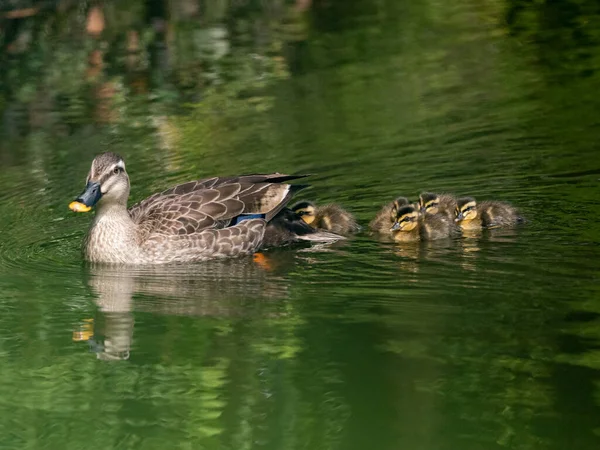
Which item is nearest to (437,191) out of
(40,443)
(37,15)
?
(40,443)

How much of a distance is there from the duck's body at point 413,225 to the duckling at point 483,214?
0.10m

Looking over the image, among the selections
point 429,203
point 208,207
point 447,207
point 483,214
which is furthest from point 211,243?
point 483,214

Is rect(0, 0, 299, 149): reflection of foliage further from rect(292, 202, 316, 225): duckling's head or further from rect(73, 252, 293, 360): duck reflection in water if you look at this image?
rect(73, 252, 293, 360): duck reflection in water

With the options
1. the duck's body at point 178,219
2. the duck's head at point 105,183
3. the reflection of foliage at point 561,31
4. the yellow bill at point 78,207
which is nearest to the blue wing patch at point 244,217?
the duck's body at point 178,219

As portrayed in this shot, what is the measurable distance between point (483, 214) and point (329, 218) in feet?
3.18

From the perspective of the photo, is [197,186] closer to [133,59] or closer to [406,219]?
[406,219]

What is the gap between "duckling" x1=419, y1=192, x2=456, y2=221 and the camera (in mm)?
8133

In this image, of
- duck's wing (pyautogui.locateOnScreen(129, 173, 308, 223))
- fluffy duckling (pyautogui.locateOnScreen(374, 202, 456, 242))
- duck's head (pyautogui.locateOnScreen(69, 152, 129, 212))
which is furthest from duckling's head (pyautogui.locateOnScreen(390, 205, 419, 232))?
duck's head (pyautogui.locateOnScreen(69, 152, 129, 212))

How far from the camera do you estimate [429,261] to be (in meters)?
7.42

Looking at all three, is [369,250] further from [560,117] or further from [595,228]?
[560,117]

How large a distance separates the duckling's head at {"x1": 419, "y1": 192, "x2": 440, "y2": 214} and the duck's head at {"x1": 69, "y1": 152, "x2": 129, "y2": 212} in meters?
1.83

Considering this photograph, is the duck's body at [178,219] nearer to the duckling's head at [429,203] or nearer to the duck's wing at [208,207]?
the duck's wing at [208,207]

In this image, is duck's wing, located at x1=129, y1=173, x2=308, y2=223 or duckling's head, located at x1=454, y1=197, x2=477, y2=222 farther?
duckling's head, located at x1=454, y1=197, x2=477, y2=222

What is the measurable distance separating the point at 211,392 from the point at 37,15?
11.8 m
